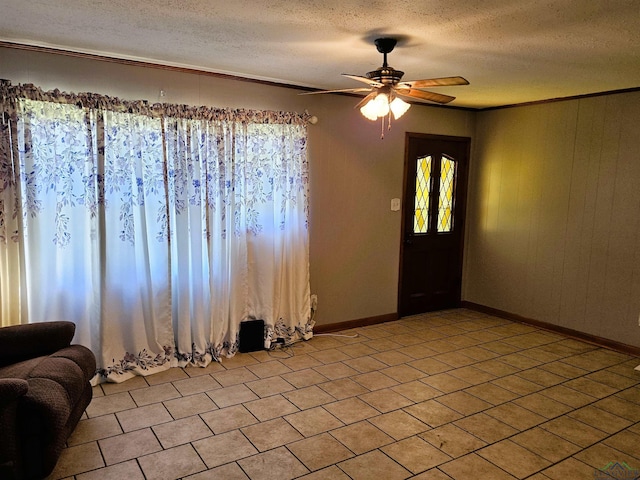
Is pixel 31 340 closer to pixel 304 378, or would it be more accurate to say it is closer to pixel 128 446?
pixel 128 446

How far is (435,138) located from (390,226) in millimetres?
1196

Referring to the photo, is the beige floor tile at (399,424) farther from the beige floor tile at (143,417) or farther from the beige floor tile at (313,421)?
the beige floor tile at (143,417)

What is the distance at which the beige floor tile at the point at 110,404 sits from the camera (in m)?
3.18

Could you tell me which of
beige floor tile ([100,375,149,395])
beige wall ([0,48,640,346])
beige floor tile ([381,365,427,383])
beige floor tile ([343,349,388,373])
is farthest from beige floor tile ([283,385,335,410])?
beige wall ([0,48,640,346])

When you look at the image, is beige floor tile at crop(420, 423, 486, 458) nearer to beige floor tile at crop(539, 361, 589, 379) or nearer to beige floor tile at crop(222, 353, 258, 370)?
beige floor tile at crop(539, 361, 589, 379)

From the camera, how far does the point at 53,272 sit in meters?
3.41

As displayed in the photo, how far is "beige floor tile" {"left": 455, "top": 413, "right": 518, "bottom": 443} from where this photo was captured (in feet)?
9.84

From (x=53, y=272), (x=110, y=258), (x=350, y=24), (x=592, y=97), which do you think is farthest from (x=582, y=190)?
(x=53, y=272)

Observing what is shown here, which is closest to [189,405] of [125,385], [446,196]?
[125,385]

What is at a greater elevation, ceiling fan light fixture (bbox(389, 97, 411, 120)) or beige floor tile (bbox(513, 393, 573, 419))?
ceiling fan light fixture (bbox(389, 97, 411, 120))

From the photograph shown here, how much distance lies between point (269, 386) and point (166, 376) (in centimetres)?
86

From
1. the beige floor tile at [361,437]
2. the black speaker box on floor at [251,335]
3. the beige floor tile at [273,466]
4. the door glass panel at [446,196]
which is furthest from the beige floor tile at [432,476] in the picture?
the door glass panel at [446,196]

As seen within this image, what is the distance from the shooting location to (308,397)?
347cm

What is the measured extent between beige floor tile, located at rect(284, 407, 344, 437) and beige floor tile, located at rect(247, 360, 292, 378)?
69 cm
